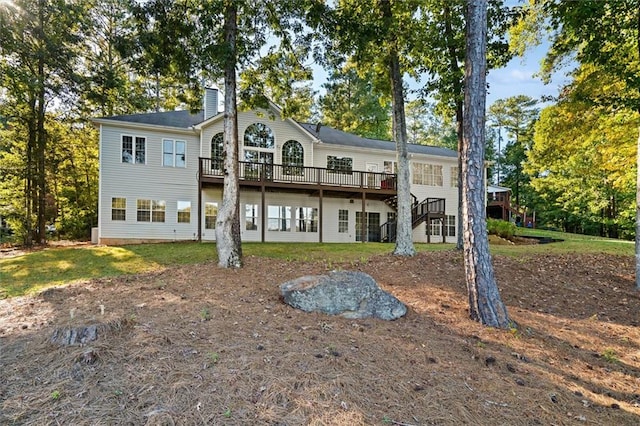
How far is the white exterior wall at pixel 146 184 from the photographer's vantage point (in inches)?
587

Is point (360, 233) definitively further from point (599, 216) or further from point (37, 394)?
point (599, 216)

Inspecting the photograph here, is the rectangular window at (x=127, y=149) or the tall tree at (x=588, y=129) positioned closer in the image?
the tall tree at (x=588, y=129)

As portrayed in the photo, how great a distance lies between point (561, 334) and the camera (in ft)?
16.4

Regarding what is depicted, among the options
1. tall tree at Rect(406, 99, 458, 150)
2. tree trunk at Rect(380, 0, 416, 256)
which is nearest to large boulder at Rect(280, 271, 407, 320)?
tree trunk at Rect(380, 0, 416, 256)

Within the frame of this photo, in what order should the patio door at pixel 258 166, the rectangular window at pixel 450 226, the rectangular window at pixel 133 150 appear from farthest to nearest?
the rectangular window at pixel 450 226 → the patio door at pixel 258 166 → the rectangular window at pixel 133 150

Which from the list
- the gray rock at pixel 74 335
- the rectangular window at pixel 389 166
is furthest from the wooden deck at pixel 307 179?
the gray rock at pixel 74 335

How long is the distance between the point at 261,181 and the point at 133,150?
19.1ft

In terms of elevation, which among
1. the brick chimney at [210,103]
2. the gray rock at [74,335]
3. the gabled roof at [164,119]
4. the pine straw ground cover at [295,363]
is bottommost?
the pine straw ground cover at [295,363]

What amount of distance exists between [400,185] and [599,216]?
1125 inches

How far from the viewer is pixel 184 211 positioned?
52.7 ft

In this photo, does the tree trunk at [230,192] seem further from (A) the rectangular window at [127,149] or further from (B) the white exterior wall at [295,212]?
(A) the rectangular window at [127,149]

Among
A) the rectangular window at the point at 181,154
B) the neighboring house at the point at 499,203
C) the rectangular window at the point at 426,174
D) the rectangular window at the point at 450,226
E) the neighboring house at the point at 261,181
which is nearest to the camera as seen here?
the neighboring house at the point at 261,181

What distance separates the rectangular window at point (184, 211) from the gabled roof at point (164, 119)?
3562mm

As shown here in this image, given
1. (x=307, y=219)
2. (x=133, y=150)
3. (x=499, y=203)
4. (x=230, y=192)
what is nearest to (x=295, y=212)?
(x=307, y=219)
